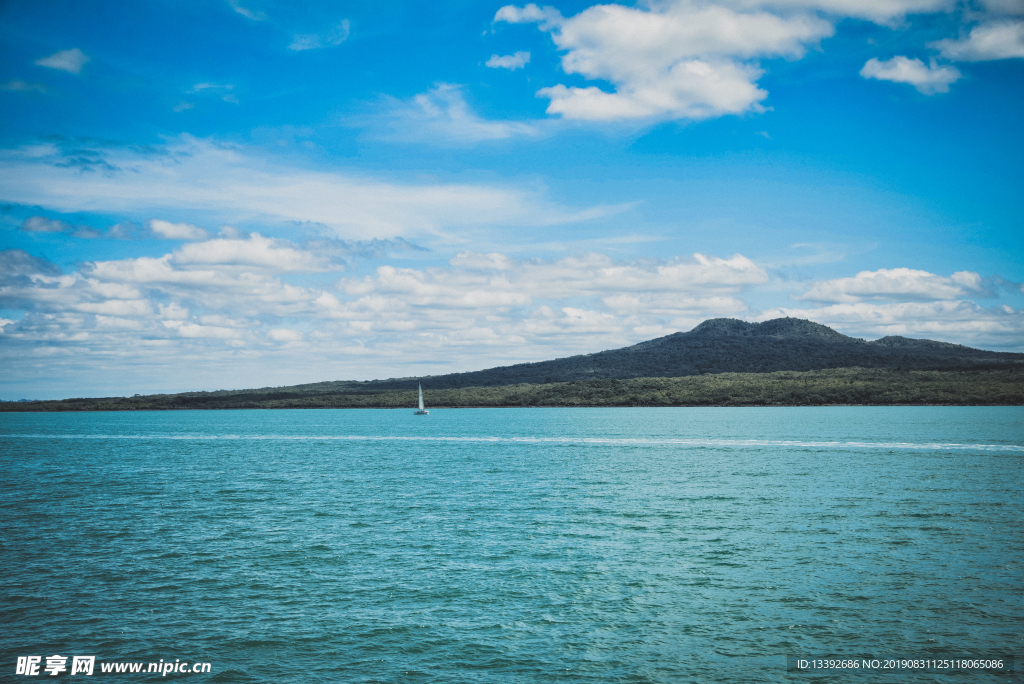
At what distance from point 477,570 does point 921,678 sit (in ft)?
48.2

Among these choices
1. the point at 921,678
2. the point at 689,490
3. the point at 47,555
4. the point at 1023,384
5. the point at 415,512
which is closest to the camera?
the point at 921,678

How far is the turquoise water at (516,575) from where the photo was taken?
1734cm

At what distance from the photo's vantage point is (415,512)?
127ft

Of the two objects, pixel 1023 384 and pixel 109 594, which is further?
pixel 1023 384

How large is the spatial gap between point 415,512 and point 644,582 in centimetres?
1841

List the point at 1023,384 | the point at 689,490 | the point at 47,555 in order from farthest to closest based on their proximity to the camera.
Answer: the point at 1023,384, the point at 689,490, the point at 47,555

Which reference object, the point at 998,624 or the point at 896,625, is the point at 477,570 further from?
the point at 998,624

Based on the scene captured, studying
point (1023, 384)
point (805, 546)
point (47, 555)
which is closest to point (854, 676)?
point (805, 546)

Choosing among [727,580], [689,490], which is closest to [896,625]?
[727,580]

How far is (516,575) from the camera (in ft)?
80.7

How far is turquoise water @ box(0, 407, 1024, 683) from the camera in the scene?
56.9 ft

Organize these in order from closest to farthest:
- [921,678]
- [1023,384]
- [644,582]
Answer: [921,678] → [644,582] → [1023,384]

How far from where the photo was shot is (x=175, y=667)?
1656 centimetres

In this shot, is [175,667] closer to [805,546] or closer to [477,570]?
[477,570]
